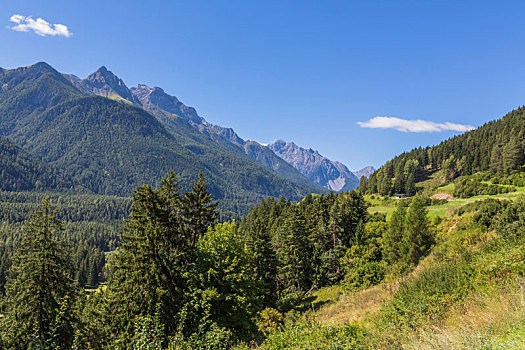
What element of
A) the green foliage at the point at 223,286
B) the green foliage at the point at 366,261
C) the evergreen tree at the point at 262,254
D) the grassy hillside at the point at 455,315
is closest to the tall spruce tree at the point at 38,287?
the green foliage at the point at 223,286

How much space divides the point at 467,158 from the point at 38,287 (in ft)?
331

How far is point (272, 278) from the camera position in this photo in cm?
4316

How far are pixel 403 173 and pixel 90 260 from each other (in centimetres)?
14328

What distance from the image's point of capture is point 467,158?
8000 centimetres

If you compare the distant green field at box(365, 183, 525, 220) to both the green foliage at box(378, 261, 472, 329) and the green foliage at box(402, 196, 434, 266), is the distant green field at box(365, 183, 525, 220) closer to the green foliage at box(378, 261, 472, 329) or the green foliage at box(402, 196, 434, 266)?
the green foliage at box(402, 196, 434, 266)

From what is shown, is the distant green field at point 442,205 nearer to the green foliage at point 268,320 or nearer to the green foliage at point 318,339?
the green foliage at point 268,320

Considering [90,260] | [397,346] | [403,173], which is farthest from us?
[90,260]

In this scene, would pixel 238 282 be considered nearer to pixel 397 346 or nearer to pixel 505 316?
pixel 397 346

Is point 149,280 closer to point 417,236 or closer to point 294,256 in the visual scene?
point 417,236

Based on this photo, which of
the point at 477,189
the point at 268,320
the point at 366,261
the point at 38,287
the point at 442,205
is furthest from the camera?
the point at 477,189

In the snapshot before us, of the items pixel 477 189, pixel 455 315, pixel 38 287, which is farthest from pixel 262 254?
pixel 477 189

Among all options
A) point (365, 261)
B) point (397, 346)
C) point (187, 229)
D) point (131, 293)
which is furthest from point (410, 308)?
point (365, 261)

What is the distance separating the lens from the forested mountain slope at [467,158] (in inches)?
2376

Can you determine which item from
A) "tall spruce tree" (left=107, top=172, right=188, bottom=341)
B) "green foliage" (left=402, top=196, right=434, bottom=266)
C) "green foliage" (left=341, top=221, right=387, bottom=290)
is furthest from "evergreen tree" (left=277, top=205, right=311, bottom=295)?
"tall spruce tree" (left=107, top=172, right=188, bottom=341)
